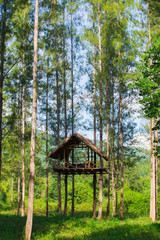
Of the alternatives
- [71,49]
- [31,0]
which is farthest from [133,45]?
[31,0]

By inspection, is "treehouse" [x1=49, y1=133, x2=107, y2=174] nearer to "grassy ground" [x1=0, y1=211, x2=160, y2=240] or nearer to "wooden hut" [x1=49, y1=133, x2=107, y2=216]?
"wooden hut" [x1=49, y1=133, x2=107, y2=216]

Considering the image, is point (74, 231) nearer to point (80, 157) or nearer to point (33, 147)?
point (33, 147)

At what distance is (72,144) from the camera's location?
18938 mm

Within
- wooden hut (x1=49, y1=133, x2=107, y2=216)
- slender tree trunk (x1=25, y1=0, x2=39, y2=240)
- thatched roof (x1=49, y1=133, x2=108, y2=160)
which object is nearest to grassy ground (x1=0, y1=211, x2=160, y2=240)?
slender tree trunk (x1=25, y1=0, x2=39, y2=240)

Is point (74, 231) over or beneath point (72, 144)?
beneath

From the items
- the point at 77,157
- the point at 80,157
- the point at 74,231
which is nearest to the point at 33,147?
the point at 74,231

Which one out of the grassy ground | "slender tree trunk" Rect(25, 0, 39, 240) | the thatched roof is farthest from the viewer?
the thatched roof

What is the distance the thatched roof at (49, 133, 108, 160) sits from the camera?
58.3 feet

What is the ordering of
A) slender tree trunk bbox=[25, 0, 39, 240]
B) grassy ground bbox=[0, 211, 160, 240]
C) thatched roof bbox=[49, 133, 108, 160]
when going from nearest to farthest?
grassy ground bbox=[0, 211, 160, 240], slender tree trunk bbox=[25, 0, 39, 240], thatched roof bbox=[49, 133, 108, 160]

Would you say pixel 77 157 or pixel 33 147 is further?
pixel 77 157

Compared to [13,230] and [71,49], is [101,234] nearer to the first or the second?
[13,230]

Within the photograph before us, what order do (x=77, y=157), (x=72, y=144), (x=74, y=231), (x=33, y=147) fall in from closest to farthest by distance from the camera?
(x=33, y=147) → (x=74, y=231) → (x=77, y=157) → (x=72, y=144)

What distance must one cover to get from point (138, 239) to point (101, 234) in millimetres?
1976

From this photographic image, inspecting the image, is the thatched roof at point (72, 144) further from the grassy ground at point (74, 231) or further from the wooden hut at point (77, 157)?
the grassy ground at point (74, 231)
